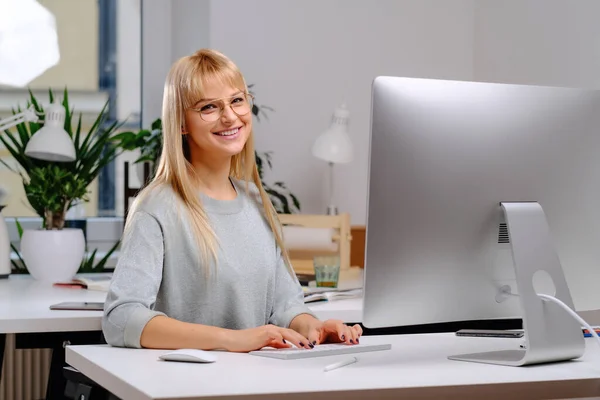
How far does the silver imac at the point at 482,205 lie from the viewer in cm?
138

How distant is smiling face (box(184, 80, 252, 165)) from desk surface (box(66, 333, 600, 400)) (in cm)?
43

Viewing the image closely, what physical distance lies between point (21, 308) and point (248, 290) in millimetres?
592

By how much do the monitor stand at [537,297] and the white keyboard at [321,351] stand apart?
0.17 metres

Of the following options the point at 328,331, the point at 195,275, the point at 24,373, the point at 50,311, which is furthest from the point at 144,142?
the point at 328,331

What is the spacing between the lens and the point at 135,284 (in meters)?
1.63

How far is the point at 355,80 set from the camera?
3682 millimetres

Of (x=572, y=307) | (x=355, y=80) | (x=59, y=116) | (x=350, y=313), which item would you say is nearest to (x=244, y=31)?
(x=355, y=80)

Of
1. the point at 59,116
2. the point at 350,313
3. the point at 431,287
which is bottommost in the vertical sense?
the point at 350,313

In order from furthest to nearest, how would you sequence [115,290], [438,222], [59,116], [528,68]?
[528,68], [59,116], [115,290], [438,222]

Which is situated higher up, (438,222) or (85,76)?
(85,76)

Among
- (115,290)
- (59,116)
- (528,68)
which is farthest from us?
(528,68)

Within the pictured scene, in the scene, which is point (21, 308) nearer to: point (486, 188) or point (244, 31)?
point (486, 188)

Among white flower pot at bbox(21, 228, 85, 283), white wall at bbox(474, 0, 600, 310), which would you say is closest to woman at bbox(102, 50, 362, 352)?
white flower pot at bbox(21, 228, 85, 283)

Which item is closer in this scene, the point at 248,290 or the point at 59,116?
the point at 248,290
